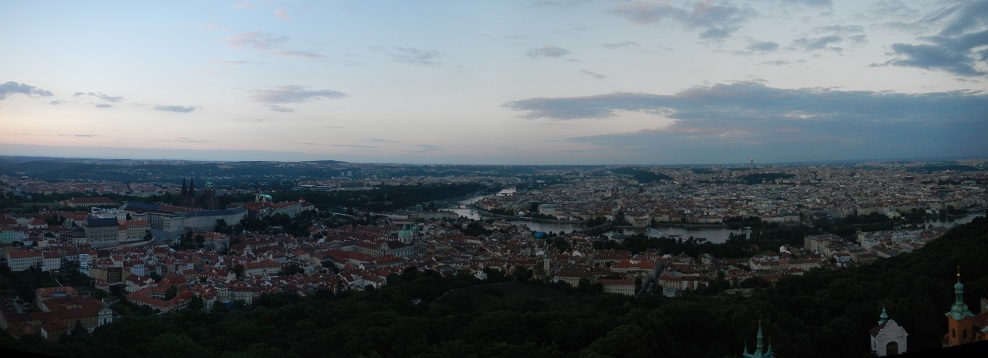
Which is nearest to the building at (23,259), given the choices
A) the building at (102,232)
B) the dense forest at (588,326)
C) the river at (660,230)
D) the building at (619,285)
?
the building at (102,232)

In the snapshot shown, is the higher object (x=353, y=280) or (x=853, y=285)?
(x=853, y=285)

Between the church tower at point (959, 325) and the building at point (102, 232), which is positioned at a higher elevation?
the church tower at point (959, 325)

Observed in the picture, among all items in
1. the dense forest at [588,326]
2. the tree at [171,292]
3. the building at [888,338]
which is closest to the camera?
the building at [888,338]

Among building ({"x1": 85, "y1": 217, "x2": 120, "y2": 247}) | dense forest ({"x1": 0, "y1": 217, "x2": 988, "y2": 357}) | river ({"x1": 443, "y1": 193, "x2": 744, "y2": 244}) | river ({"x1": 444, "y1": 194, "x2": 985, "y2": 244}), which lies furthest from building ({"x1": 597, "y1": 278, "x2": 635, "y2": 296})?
building ({"x1": 85, "y1": 217, "x2": 120, "y2": 247})

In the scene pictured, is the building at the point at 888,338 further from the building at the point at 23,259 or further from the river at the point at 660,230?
the river at the point at 660,230

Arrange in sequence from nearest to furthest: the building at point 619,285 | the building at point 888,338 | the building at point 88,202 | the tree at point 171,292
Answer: the building at point 888,338
the tree at point 171,292
the building at point 619,285
the building at point 88,202

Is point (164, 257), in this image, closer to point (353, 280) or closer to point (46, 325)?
point (353, 280)

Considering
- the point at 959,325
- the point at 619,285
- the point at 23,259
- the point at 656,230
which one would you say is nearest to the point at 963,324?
the point at 959,325

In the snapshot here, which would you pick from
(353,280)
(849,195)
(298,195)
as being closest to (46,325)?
(353,280)

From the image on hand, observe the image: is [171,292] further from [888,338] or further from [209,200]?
[209,200]
